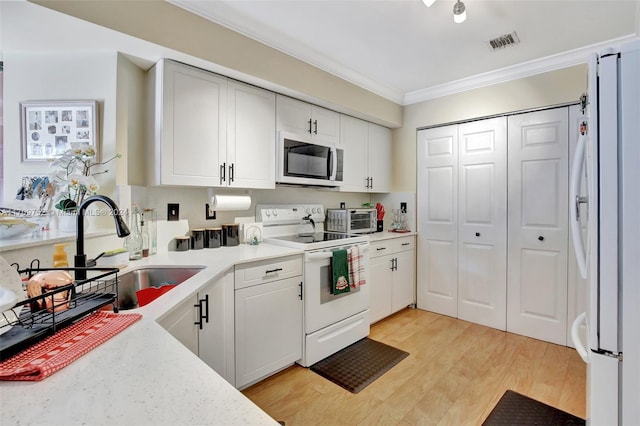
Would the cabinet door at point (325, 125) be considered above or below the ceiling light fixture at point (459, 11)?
below

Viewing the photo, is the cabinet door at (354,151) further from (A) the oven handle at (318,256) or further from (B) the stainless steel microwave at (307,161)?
(A) the oven handle at (318,256)

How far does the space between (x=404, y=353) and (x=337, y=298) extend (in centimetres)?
72

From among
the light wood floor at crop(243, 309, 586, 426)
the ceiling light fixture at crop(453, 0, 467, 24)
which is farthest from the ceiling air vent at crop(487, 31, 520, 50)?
the light wood floor at crop(243, 309, 586, 426)

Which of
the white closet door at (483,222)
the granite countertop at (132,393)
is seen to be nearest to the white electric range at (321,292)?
the white closet door at (483,222)

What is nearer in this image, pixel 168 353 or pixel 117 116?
pixel 168 353

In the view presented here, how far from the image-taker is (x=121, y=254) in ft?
5.47

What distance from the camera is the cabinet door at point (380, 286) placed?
296 centimetres

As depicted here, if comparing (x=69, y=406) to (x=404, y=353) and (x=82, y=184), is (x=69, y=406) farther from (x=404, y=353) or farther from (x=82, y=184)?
(x=404, y=353)

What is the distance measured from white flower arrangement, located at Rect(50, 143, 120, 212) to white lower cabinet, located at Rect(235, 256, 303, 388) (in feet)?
3.12

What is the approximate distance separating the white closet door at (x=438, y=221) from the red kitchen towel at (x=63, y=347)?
9.98 feet

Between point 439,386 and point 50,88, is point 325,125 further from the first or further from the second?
point 439,386

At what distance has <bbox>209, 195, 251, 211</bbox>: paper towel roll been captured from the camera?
2.33m

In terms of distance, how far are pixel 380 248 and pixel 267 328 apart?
1.43m

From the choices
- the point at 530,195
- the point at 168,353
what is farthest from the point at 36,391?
Answer: the point at 530,195
